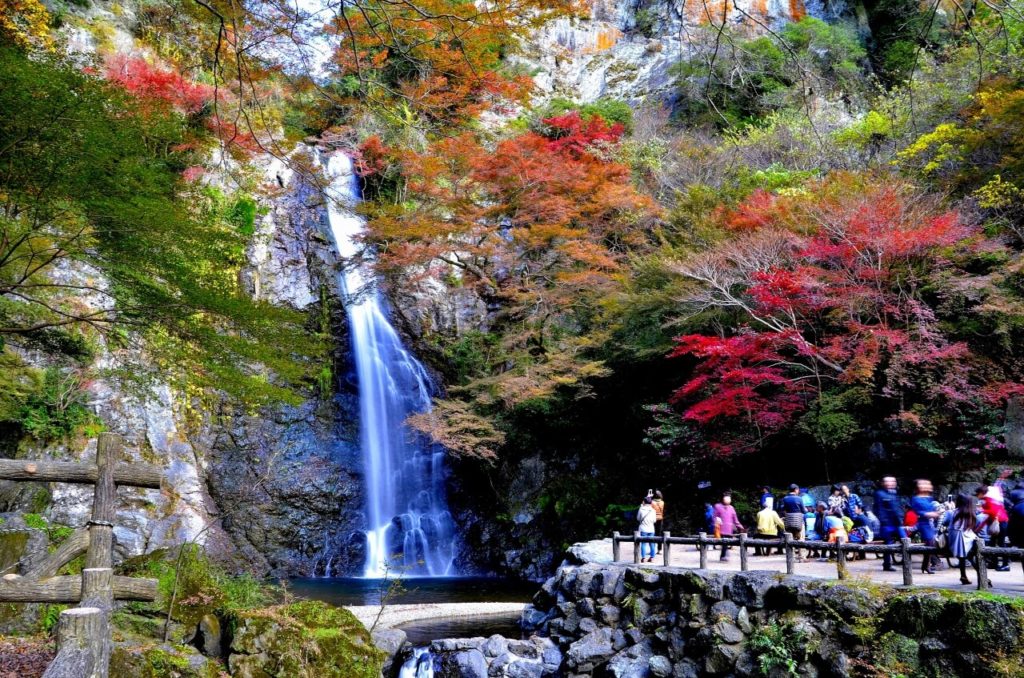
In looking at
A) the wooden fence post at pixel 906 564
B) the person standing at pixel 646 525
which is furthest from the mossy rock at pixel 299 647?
the wooden fence post at pixel 906 564

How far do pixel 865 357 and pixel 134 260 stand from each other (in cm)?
1083

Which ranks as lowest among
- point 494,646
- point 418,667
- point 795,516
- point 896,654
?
point 418,667

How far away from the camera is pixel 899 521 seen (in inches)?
319

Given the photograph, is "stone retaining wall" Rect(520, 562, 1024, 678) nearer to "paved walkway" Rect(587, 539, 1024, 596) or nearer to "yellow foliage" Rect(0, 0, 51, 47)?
"paved walkway" Rect(587, 539, 1024, 596)

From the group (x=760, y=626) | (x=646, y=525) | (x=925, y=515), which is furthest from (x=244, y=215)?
→ (x=925, y=515)

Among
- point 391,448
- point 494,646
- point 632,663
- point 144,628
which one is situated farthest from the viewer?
point 391,448

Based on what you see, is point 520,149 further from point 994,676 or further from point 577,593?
point 994,676

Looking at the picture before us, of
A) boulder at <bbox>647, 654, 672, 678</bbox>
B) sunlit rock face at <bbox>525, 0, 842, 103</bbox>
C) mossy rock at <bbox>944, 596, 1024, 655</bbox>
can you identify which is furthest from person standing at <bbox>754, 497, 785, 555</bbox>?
sunlit rock face at <bbox>525, 0, 842, 103</bbox>

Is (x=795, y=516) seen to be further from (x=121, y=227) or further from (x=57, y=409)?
(x=57, y=409)

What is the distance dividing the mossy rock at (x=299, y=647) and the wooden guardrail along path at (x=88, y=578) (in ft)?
6.67

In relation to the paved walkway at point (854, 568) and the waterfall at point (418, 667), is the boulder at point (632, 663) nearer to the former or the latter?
the paved walkway at point (854, 568)

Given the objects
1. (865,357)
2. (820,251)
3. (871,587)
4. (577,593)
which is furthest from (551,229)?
(871,587)

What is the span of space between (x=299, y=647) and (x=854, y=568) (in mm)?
6847

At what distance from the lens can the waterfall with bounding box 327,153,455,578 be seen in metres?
16.6
